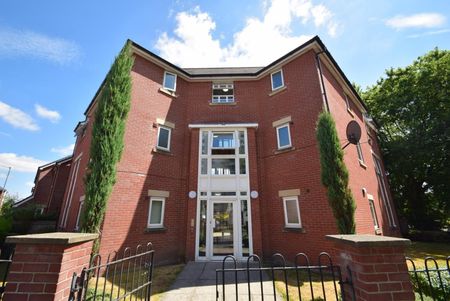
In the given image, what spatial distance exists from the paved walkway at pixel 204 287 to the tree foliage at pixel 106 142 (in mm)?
3571

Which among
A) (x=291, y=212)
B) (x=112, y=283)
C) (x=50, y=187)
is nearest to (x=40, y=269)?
(x=112, y=283)

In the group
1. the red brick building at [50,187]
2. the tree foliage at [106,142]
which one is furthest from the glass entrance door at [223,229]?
the red brick building at [50,187]

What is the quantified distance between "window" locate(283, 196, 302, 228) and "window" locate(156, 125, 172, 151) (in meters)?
6.73

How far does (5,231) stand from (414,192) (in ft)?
108

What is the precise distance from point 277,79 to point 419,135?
50.7 ft

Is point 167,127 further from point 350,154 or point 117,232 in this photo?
point 350,154

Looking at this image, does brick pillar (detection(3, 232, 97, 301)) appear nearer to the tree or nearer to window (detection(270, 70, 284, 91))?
window (detection(270, 70, 284, 91))

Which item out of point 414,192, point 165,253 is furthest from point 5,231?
point 414,192

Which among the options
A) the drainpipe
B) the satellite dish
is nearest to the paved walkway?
the satellite dish

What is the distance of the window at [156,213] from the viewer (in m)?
9.63

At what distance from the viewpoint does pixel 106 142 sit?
25.7 ft

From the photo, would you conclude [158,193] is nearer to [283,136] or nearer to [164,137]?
[164,137]

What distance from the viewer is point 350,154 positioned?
10.6 meters

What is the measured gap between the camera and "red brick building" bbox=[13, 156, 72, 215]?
17.5m
